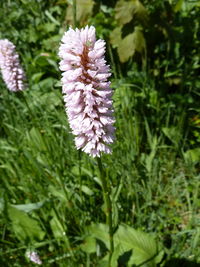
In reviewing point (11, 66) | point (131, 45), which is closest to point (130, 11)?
point (131, 45)

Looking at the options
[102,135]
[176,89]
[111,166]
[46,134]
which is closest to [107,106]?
[102,135]

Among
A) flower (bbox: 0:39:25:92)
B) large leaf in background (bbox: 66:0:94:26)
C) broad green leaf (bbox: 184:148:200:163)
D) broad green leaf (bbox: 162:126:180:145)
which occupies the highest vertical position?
large leaf in background (bbox: 66:0:94:26)

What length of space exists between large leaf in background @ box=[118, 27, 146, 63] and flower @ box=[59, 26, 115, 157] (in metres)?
1.40

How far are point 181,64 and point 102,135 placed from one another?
2012 millimetres

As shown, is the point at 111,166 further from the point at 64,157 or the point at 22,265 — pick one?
the point at 22,265

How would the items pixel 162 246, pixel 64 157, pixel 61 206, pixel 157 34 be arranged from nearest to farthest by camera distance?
pixel 162 246 < pixel 61 206 < pixel 64 157 < pixel 157 34

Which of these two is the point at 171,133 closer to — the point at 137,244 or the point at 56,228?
the point at 137,244

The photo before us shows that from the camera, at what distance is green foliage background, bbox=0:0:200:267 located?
7.47 feet

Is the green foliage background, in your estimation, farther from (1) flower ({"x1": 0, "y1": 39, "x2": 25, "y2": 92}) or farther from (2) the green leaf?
(1) flower ({"x1": 0, "y1": 39, "x2": 25, "y2": 92})

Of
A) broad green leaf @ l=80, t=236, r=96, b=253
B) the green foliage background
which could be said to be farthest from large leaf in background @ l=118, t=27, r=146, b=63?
broad green leaf @ l=80, t=236, r=96, b=253

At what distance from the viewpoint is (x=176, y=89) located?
3590 mm

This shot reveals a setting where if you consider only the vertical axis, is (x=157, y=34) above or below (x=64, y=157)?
above

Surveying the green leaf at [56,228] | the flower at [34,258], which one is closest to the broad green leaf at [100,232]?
the green leaf at [56,228]

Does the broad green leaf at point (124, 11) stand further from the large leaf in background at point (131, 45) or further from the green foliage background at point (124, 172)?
the large leaf in background at point (131, 45)
